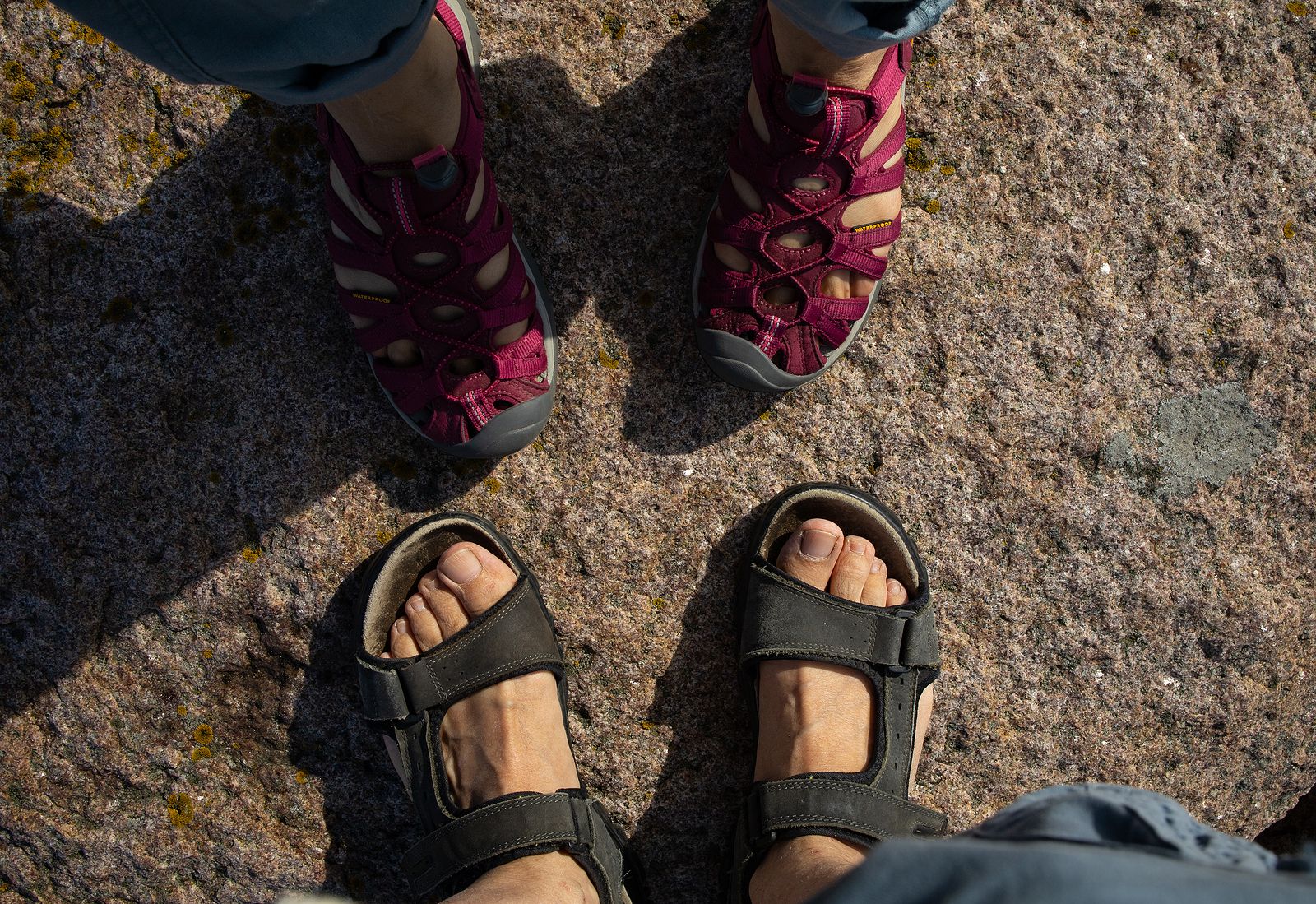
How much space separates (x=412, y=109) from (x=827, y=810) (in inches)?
61.0

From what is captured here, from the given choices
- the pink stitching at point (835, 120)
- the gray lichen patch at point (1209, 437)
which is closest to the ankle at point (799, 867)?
the gray lichen patch at point (1209, 437)

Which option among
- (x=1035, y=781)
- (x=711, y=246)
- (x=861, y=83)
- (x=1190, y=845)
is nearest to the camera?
(x=1190, y=845)

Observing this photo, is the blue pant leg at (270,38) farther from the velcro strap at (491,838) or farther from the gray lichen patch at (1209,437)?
the gray lichen patch at (1209,437)

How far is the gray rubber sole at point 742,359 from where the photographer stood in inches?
67.6

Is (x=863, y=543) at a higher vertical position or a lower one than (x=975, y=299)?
lower

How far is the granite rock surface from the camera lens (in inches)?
72.7

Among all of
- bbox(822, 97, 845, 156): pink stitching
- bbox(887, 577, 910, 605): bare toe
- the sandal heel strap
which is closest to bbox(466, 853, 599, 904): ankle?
the sandal heel strap

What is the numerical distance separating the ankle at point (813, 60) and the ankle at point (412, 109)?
0.58 meters

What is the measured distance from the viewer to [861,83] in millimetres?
1528

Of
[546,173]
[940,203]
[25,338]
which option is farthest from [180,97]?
[940,203]

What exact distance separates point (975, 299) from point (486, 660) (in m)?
1.37

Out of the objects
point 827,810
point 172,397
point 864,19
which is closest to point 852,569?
point 827,810

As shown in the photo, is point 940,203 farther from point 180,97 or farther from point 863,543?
point 180,97

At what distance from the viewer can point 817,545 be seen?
1.83 metres
